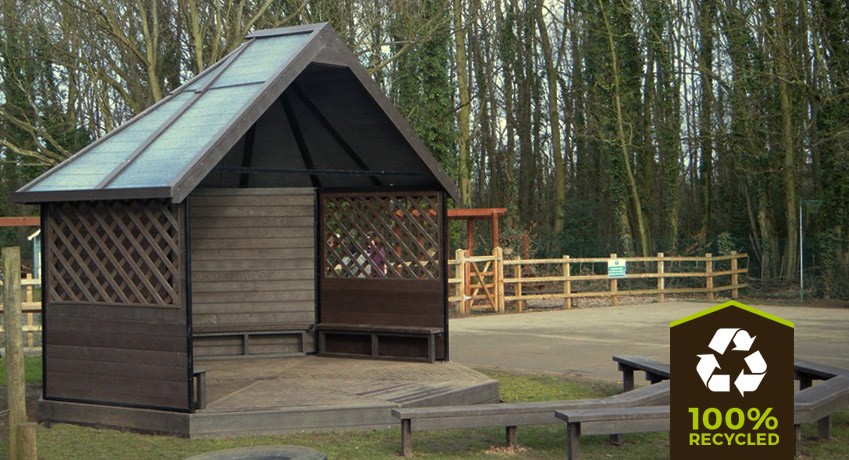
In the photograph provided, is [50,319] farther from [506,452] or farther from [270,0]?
[270,0]

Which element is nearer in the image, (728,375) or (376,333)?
(728,375)

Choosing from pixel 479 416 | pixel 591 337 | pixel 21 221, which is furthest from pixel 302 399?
pixel 21 221

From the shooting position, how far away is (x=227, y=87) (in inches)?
405

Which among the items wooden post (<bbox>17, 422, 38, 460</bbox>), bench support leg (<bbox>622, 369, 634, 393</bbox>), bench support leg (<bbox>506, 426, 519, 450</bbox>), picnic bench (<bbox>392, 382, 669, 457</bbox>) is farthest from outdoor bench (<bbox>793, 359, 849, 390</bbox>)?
wooden post (<bbox>17, 422, 38, 460</bbox>)

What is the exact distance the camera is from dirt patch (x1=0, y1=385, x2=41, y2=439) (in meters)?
10.0

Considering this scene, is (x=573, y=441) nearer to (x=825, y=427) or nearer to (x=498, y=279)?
(x=825, y=427)

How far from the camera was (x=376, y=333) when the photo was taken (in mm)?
12586

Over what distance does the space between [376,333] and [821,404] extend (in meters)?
5.63

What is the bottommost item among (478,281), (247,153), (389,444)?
(389,444)

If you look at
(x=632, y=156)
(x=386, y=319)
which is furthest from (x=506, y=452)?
(x=632, y=156)

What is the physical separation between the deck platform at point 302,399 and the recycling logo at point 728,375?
17.9 ft

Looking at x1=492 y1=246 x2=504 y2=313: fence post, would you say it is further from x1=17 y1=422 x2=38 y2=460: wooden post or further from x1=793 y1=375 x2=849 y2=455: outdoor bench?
x1=17 y1=422 x2=38 y2=460: wooden post

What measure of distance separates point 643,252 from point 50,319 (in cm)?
2506

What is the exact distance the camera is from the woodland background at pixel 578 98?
23422mm
